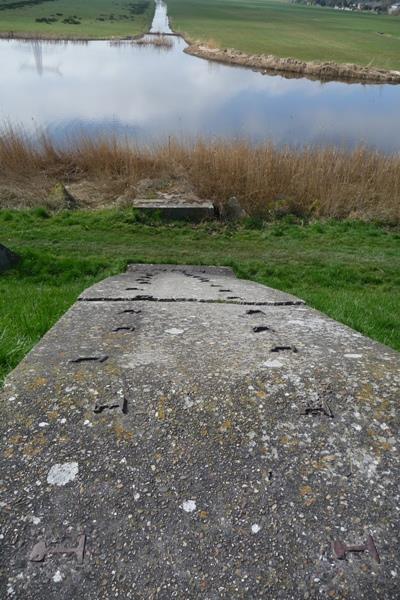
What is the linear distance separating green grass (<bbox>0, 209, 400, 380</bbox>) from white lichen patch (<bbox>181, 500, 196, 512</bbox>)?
2.99 metres

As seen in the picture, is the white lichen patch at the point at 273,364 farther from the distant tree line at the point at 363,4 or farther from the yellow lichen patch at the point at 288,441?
the distant tree line at the point at 363,4

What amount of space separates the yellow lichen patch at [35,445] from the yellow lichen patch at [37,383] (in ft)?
1.38

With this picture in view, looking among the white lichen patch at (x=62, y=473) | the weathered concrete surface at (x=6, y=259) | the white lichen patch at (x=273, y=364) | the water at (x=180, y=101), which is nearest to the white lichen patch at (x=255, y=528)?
the white lichen patch at (x=62, y=473)

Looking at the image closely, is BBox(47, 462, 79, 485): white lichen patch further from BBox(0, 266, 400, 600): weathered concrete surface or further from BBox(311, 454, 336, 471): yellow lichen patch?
BBox(311, 454, 336, 471): yellow lichen patch

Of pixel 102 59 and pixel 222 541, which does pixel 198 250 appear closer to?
pixel 222 541

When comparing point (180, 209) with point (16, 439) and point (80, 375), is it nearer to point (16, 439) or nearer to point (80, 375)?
point (80, 375)

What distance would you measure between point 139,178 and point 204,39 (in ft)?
163

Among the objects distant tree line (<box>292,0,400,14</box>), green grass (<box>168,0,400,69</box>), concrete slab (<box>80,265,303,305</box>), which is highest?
distant tree line (<box>292,0,400,14</box>)

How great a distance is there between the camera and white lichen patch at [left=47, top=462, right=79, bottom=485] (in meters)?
2.22

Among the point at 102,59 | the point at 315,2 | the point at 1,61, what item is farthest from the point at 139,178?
the point at 315,2

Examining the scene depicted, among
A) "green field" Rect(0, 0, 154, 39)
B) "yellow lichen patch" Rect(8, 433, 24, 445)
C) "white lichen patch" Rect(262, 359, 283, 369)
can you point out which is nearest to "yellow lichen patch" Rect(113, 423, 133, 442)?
"yellow lichen patch" Rect(8, 433, 24, 445)

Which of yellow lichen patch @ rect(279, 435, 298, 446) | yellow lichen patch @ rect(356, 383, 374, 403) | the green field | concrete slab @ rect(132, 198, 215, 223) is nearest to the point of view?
yellow lichen patch @ rect(279, 435, 298, 446)

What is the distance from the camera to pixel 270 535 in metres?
2.04

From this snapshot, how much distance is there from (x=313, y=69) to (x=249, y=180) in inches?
1272
